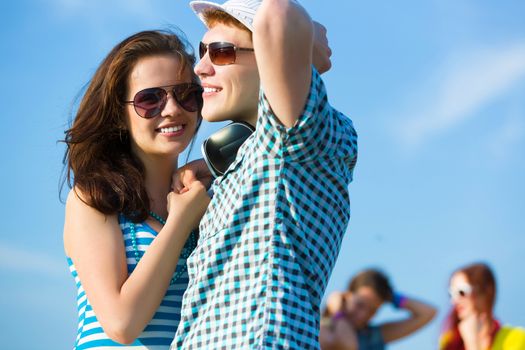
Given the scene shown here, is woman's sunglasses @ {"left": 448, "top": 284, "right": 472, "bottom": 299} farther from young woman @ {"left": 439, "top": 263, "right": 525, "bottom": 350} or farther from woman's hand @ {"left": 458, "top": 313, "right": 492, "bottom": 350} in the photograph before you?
woman's hand @ {"left": 458, "top": 313, "right": 492, "bottom": 350}

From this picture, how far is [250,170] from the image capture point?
261 cm

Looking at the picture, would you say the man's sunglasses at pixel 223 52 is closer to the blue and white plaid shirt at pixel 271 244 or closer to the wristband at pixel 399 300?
the blue and white plaid shirt at pixel 271 244

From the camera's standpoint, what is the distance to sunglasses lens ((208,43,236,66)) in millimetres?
3062

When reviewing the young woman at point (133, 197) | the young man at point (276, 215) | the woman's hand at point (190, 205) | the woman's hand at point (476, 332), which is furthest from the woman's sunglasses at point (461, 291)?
the young man at point (276, 215)

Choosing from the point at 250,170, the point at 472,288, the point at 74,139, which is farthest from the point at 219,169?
the point at 472,288

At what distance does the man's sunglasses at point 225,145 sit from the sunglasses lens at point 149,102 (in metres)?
0.80

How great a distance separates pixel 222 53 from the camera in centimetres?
308

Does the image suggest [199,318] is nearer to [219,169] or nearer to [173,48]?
[219,169]

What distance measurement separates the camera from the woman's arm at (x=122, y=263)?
319 centimetres

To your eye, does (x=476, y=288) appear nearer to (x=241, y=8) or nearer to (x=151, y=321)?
(x=151, y=321)

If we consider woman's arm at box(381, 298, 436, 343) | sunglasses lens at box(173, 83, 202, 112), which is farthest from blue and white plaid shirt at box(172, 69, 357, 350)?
woman's arm at box(381, 298, 436, 343)

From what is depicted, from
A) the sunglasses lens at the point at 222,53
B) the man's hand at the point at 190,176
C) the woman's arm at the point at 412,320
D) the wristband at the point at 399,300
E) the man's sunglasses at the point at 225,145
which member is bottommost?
the woman's arm at the point at 412,320

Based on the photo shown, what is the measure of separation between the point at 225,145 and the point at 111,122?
1.15 meters

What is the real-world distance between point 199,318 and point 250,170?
0.52 m
